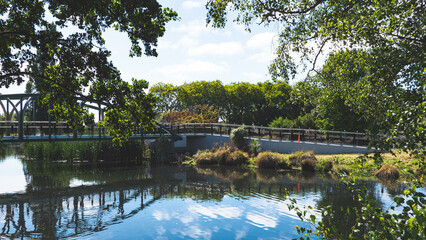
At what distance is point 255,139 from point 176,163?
6.09m

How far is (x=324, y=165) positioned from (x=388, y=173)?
3.38 meters

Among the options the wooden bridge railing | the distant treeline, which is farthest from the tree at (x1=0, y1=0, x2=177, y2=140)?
the distant treeline

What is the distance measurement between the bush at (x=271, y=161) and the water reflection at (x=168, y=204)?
1516 millimetres

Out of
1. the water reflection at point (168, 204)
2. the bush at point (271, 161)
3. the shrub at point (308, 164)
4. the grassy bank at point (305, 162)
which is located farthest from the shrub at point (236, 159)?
the shrub at point (308, 164)

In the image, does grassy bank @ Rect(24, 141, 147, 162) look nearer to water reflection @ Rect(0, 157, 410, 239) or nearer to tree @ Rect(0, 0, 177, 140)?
water reflection @ Rect(0, 157, 410, 239)

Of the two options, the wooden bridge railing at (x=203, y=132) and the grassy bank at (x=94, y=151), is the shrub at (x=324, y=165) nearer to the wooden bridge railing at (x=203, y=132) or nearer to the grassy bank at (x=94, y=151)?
the wooden bridge railing at (x=203, y=132)

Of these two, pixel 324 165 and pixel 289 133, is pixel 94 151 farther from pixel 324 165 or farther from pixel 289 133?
pixel 324 165

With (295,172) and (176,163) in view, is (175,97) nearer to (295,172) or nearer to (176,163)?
(176,163)

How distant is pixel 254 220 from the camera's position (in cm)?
918

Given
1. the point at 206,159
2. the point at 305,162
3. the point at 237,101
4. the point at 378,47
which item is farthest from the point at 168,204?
the point at 237,101

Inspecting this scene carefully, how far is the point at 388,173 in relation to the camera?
50.1 feet

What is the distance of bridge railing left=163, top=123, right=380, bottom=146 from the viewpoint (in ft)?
70.3

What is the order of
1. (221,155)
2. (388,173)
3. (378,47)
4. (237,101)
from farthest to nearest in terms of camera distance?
(237,101)
(221,155)
(388,173)
(378,47)

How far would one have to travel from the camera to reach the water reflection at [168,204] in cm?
838
